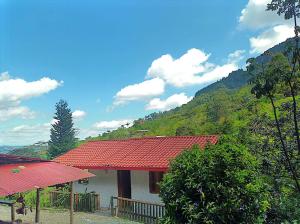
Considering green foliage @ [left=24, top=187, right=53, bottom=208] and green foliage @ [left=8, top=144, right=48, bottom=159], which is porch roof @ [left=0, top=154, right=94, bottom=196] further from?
green foliage @ [left=8, top=144, right=48, bottom=159]

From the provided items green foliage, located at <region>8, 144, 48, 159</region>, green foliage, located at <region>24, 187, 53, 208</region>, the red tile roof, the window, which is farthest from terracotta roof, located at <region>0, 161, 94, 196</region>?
green foliage, located at <region>8, 144, 48, 159</region>

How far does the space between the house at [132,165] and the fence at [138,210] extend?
1498mm

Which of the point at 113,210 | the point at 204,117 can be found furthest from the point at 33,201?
the point at 204,117

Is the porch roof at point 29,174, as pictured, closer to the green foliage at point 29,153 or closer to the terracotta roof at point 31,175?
the terracotta roof at point 31,175

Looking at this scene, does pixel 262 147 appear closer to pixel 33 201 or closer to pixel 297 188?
pixel 297 188

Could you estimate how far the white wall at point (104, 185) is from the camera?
20156 mm

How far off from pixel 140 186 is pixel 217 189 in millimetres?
10504

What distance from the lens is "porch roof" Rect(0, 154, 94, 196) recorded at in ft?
32.0

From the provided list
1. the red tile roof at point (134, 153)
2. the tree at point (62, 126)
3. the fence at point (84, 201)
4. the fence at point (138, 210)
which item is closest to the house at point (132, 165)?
the red tile roof at point (134, 153)

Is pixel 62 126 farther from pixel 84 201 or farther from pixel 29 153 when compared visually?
pixel 84 201

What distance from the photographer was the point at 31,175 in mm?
11078

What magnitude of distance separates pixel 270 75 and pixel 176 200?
612 centimetres

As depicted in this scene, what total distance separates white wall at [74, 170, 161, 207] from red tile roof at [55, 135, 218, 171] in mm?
735

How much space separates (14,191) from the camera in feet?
30.5
